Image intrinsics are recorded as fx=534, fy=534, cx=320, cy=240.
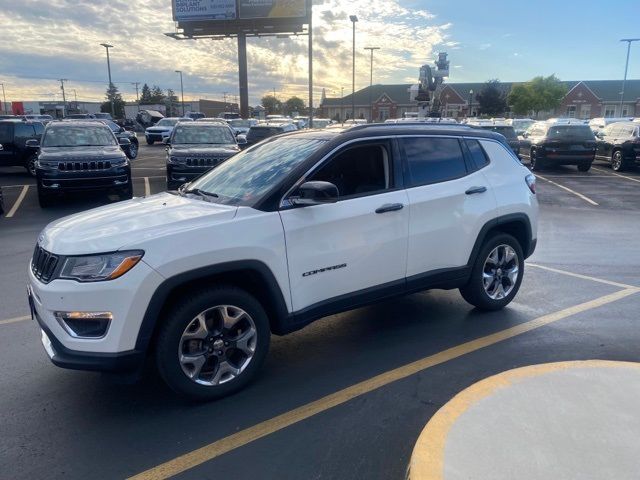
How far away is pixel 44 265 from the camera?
3.51 meters

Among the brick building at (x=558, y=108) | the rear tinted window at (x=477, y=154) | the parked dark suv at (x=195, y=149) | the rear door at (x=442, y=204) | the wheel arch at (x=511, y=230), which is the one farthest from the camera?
the brick building at (x=558, y=108)

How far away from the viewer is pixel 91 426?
340cm

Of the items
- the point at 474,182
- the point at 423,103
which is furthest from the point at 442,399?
the point at 423,103

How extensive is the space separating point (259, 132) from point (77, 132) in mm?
9331

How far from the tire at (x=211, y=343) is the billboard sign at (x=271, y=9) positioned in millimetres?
41724

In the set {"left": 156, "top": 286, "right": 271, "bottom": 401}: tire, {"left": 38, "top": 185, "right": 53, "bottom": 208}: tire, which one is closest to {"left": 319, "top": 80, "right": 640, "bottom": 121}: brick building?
{"left": 38, "top": 185, "right": 53, "bottom": 208}: tire

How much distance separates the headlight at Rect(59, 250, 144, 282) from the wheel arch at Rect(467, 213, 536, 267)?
10.2ft

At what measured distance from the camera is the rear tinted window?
5.18 m

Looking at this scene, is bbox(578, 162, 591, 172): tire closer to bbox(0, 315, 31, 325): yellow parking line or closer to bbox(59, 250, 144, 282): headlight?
bbox(0, 315, 31, 325): yellow parking line

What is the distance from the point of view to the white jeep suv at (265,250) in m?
3.29

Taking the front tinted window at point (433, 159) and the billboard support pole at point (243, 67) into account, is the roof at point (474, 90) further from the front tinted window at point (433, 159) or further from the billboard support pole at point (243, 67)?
the front tinted window at point (433, 159)

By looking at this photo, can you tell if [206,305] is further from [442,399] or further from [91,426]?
[442,399]

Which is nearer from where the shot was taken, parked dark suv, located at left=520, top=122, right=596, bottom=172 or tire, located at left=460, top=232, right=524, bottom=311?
tire, located at left=460, top=232, right=524, bottom=311

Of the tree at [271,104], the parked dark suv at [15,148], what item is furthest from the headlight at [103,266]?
the tree at [271,104]
